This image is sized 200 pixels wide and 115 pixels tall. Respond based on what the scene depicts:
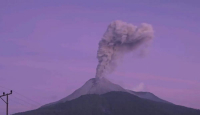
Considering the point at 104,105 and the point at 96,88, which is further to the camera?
the point at 96,88

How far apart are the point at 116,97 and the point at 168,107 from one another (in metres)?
19.2

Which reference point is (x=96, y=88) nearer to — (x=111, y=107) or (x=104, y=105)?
(x=104, y=105)

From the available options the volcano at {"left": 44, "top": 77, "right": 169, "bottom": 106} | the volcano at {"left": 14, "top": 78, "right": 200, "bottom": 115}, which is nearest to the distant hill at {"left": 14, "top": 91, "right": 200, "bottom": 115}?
the volcano at {"left": 14, "top": 78, "right": 200, "bottom": 115}

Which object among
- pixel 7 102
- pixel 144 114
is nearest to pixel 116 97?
pixel 144 114

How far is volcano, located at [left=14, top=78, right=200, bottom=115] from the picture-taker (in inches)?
4968

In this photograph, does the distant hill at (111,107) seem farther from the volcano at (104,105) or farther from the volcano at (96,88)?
the volcano at (96,88)

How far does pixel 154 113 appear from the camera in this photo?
126m

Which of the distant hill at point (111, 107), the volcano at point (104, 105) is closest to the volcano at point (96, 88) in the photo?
the volcano at point (104, 105)

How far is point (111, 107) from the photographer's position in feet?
433

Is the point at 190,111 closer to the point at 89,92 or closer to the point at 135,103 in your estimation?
the point at 135,103

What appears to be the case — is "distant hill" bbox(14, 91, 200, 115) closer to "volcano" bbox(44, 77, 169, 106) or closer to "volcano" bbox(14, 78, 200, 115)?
"volcano" bbox(14, 78, 200, 115)

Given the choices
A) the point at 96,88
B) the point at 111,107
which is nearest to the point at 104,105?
A: the point at 111,107

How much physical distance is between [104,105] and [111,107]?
285 cm

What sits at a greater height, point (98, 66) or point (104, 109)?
point (98, 66)
